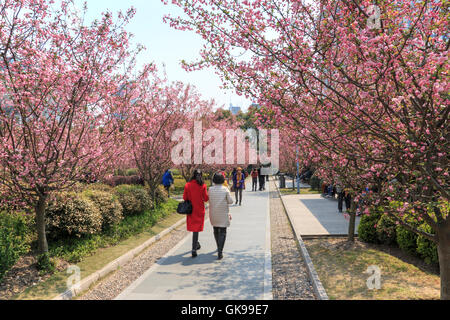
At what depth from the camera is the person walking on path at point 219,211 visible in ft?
25.3

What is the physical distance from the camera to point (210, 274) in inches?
258

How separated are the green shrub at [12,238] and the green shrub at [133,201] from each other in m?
3.78

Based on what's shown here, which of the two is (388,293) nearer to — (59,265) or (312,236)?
(312,236)

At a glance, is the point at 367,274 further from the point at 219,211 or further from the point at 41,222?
the point at 41,222

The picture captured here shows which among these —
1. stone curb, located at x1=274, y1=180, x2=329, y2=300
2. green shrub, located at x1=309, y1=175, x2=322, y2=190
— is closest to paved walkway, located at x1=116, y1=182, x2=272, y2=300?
stone curb, located at x1=274, y1=180, x2=329, y2=300

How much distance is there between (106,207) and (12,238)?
324 cm

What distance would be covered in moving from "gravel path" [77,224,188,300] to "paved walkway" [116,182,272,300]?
0.56 feet

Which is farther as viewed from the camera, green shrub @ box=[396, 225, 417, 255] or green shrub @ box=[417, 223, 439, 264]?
green shrub @ box=[396, 225, 417, 255]

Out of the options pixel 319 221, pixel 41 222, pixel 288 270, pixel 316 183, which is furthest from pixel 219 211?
pixel 316 183

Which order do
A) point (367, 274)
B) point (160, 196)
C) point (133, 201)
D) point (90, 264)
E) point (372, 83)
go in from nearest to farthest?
1. point (372, 83)
2. point (367, 274)
3. point (90, 264)
4. point (133, 201)
5. point (160, 196)

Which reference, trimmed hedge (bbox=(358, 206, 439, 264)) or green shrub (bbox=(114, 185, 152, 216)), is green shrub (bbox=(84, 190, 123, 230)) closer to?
green shrub (bbox=(114, 185, 152, 216))

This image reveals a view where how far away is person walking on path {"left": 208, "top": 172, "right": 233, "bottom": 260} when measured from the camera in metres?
7.73

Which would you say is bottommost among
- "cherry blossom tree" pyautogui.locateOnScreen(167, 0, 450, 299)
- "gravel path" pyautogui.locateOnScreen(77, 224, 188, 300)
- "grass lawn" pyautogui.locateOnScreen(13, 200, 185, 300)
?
"gravel path" pyautogui.locateOnScreen(77, 224, 188, 300)

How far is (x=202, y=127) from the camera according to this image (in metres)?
20.6
